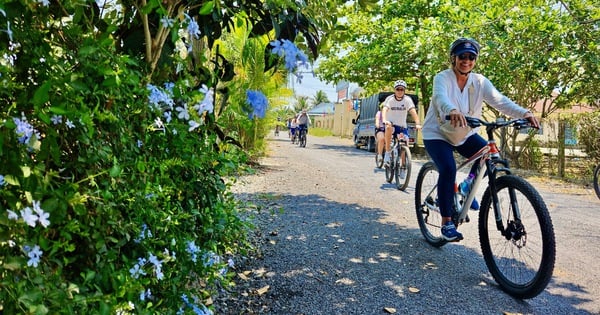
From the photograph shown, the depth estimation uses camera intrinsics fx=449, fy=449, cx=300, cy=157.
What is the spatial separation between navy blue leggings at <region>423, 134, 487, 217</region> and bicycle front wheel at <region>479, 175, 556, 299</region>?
0.36 m

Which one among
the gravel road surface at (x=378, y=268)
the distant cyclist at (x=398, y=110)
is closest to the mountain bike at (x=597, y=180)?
the gravel road surface at (x=378, y=268)

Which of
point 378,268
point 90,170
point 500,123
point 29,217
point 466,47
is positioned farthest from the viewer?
point 466,47

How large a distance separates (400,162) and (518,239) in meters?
4.67

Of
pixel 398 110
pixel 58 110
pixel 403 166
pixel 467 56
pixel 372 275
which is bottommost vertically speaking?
pixel 372 275

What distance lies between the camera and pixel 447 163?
3.64 metres

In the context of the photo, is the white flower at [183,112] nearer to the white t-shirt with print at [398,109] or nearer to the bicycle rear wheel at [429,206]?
the bicycle rear wheel at [429,206]

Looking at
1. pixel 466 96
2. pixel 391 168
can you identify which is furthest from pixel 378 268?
pixel 391 168

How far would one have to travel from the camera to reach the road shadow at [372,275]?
9.02 feet

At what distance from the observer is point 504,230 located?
3.10 m

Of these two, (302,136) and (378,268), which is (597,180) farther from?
(302,136)

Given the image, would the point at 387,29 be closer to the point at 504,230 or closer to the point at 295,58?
the point at 504,230

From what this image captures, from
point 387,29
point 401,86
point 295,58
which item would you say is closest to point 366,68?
point 387,29

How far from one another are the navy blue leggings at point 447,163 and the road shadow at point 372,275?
0.48 m

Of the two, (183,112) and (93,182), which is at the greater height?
(183,112)
